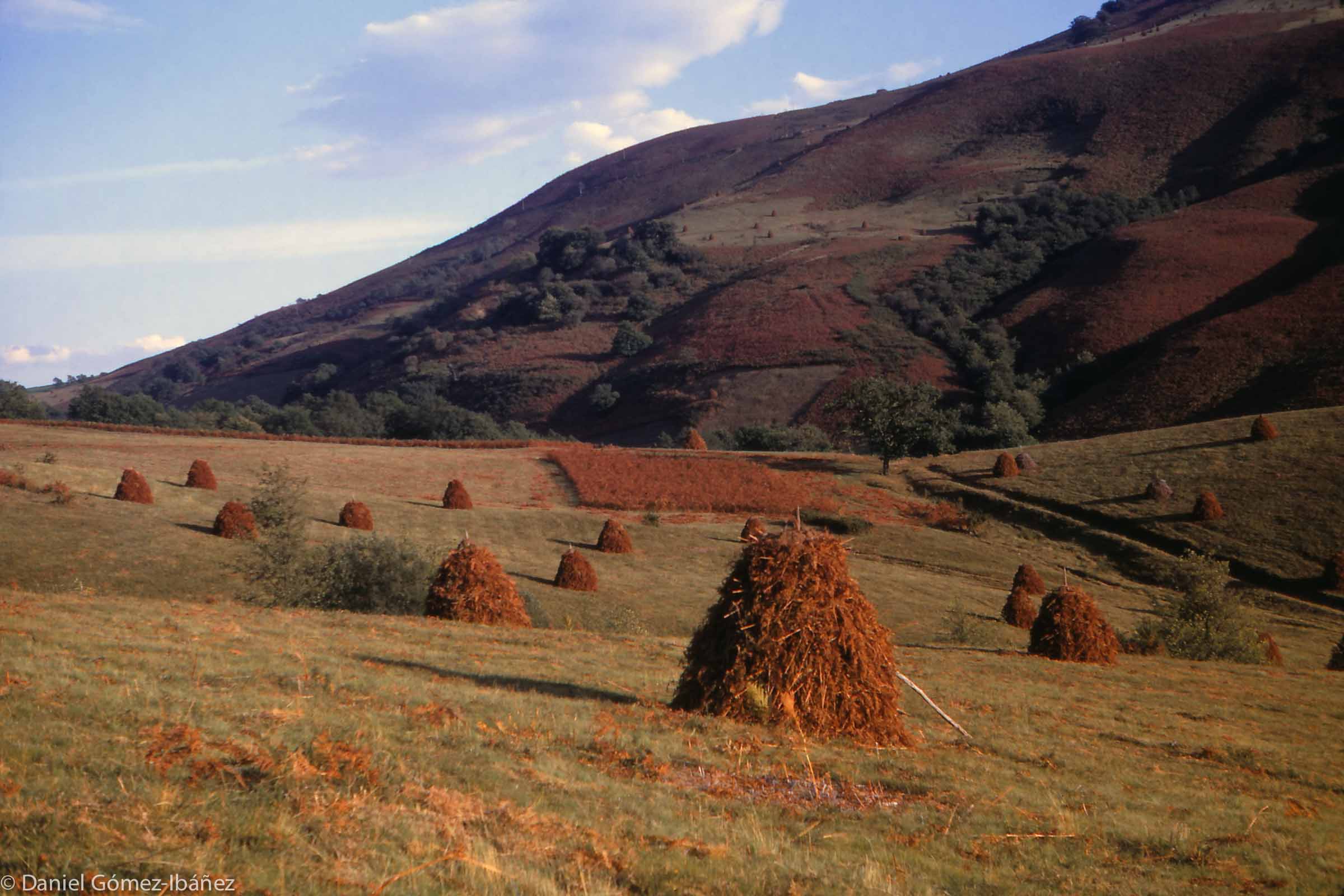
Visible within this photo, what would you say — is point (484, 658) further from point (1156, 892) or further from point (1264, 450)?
point (1264, 450)

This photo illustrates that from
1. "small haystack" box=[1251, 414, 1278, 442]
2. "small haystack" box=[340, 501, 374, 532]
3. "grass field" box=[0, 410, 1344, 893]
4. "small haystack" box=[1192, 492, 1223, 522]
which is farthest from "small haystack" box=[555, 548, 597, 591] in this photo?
"small haystack" box=[1251, 414, 1278, 442]

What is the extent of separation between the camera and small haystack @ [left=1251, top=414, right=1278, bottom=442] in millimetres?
40219

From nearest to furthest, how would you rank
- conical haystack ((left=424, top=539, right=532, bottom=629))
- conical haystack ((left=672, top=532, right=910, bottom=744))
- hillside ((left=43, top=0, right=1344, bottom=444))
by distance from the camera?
1. conical haystack ((left=672, top=532, right=910, bottom=744))
2. conical haystack ((left=424, top=539, right=532, bottom=629))
3. hillside ((left=43, top=0, right=1344, bottom=444))

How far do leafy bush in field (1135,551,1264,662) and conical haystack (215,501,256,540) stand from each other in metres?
23.4

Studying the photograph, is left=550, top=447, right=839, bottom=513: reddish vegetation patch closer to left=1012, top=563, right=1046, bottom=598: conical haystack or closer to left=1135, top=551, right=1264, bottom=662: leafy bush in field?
left=1012, top=563, right=1046, bottom=598: conical haystack

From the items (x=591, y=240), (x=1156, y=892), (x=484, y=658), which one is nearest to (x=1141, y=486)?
(x=484, y=658)

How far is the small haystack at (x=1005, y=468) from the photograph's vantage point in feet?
139

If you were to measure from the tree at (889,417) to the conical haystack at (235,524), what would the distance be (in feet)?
95.7

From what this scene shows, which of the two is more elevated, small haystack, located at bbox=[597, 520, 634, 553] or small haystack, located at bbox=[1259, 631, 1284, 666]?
small haystack, located at bbox=[597, 520, 634, 553]

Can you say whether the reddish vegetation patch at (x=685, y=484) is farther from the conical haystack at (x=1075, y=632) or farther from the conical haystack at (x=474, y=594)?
the conical haystack at (x=474, y=594)

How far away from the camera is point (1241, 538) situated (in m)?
33.5

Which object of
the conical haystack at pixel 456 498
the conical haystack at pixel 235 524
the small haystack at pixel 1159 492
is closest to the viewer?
the conical haystack at pixel 235 524

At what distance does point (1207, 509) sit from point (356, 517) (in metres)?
31.1

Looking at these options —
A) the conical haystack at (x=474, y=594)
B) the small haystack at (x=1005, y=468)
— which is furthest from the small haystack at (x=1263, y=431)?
the conical haystack at (x=474, y=594)
